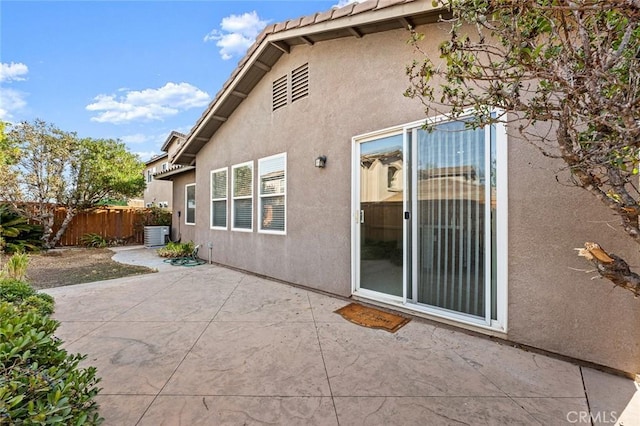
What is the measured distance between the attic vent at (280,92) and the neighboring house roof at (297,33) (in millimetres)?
491

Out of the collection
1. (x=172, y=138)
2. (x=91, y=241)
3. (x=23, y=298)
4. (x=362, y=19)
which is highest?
(x=172, y=138)

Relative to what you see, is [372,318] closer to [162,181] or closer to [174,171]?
[174,171]

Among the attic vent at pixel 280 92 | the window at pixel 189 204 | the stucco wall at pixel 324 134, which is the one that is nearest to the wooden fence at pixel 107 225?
the window at pixel 189 204

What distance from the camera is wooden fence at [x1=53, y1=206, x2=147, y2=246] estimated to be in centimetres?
1177

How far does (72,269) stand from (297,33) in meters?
8.08

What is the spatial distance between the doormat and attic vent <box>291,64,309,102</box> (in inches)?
158

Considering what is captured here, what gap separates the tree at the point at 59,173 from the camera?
30.0 feet

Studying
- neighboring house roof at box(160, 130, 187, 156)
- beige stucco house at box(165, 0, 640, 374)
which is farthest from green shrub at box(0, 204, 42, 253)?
neighboring house roof at box(160, 130, 187, 156)

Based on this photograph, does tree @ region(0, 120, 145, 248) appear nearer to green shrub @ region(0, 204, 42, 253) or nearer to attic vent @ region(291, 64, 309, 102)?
green shrub @ region(0, 204, 42, 253)

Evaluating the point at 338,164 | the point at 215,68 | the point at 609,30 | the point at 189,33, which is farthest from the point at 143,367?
the point at 215,68

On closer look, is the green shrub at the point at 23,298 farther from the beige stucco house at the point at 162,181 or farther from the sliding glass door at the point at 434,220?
the beige stucco house at the point at 162,181

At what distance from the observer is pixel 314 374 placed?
99.9 inches

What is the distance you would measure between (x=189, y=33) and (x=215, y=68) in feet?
9.77

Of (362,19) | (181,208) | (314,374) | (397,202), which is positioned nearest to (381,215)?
(397,202)
